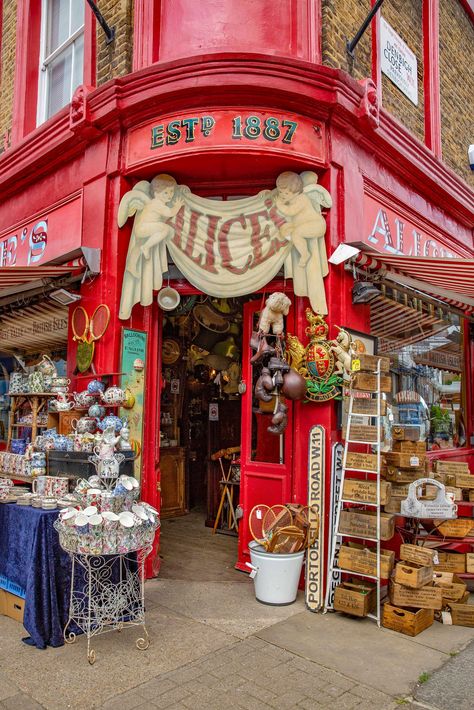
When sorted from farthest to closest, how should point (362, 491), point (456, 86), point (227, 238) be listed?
point (456, 86) < point (227, 238) < point (362, 491)

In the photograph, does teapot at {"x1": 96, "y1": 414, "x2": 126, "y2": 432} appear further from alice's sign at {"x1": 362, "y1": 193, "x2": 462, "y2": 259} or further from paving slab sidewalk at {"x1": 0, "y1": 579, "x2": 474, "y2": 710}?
alice's sign at {"x1": 362, "y1": 193, "x2": 462, "y2": 259}

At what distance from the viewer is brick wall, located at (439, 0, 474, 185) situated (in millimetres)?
9680

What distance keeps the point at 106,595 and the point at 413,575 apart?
99.8 inches

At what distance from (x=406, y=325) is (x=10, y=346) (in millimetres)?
5673

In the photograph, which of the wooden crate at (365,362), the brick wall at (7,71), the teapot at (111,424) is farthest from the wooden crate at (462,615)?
the brick wall at (7,71)

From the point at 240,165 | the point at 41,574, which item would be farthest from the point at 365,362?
the point at 41,574

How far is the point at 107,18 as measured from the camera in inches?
287

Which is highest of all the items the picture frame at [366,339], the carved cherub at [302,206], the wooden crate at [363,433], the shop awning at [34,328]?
the carved cherub at [302,206]

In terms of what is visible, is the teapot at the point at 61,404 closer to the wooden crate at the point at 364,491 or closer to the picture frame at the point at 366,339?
Answer: the wooden crate at the point at 364,491

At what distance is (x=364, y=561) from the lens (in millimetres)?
4918

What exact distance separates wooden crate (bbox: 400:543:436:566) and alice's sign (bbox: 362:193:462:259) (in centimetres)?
336

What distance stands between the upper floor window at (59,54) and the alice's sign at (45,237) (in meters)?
1.95

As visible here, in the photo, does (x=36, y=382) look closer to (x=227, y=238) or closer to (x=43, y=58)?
(x=227, y=238)

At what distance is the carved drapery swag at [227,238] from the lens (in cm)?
587
